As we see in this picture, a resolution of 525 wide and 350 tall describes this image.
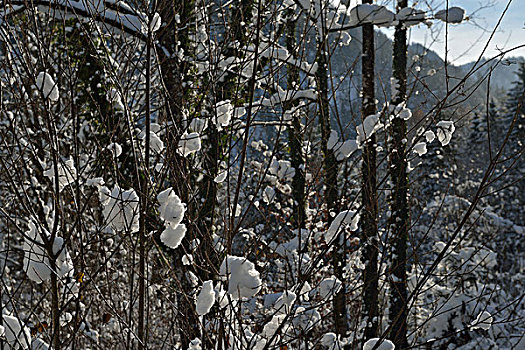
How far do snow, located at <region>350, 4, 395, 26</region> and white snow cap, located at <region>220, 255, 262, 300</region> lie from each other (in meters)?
3.26

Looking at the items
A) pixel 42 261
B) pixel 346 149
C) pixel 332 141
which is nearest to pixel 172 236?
pixel 42 261

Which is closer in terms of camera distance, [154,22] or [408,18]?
[154,22]

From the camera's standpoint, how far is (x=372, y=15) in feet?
15.2

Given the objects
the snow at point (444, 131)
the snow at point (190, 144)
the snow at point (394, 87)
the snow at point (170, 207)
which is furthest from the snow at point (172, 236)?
the snow at point (394, 87)

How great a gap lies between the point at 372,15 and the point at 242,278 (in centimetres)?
384

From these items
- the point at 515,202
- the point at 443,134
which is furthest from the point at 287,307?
the point at 515,202

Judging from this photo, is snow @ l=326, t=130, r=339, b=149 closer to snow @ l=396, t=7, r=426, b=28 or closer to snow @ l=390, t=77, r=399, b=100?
snow @ l=396, t=7, r=426, b=28

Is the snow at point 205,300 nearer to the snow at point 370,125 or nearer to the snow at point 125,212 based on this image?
the snow at point 125,212

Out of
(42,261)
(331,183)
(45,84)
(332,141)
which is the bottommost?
(42,261)

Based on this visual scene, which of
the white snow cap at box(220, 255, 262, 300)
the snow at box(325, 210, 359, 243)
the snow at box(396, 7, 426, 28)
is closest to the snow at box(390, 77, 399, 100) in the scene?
the snow at box(396, 7, 426, 28)

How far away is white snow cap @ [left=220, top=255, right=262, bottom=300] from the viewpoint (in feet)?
5.06

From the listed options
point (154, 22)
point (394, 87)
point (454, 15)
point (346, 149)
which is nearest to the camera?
point (154, 22)

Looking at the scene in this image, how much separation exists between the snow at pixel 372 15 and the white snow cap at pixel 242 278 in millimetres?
3259

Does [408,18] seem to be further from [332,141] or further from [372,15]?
[332,141]
